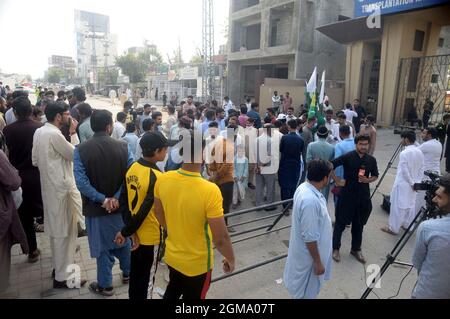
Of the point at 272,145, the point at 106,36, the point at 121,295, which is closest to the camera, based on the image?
the point at 121,295

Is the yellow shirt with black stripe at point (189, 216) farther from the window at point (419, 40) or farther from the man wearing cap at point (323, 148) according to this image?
the window at point (419, 40)

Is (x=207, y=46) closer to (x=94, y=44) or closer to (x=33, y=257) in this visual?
(x=33, y=257)

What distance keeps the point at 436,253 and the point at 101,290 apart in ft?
10.3

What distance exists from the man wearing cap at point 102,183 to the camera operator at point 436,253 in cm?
259

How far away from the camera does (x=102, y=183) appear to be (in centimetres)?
316

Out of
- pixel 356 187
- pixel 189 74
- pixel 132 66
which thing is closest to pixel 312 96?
pixel 356 187

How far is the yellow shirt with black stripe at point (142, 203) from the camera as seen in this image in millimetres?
2713

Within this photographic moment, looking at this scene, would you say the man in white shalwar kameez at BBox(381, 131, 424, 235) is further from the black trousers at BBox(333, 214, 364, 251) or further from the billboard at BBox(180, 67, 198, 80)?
the billboard at BBox(180, 67, 198, 80)

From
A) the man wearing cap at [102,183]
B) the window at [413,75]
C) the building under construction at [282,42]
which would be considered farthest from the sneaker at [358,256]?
the building under construction at [282,42]
